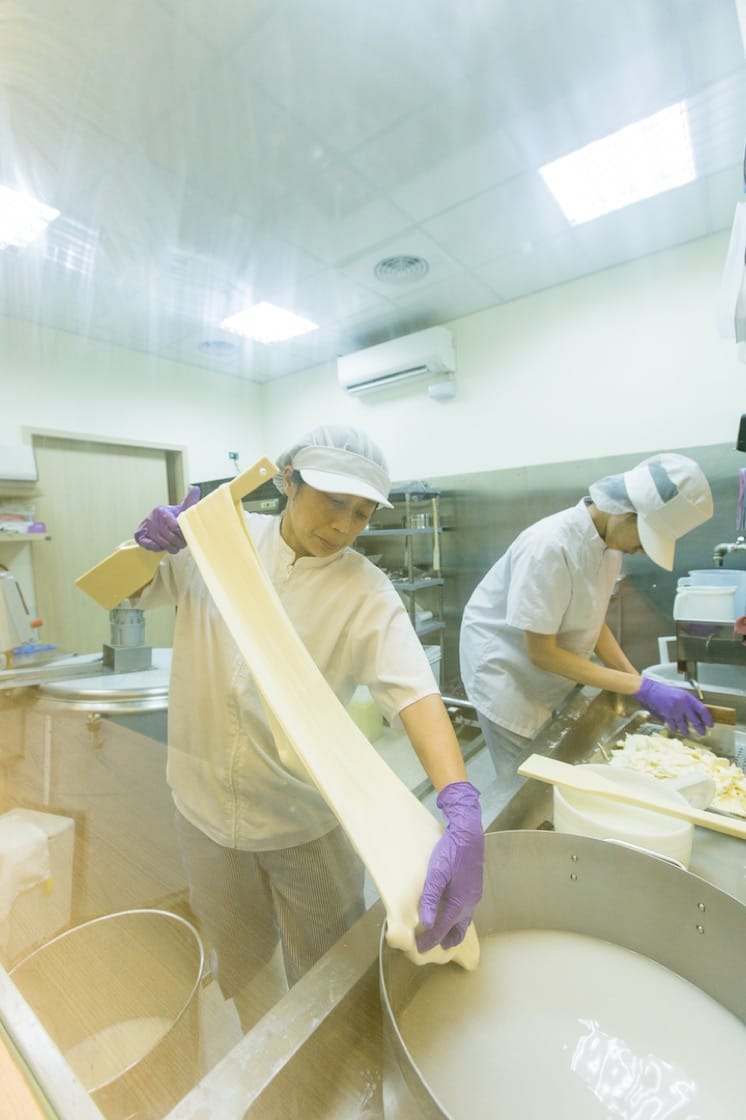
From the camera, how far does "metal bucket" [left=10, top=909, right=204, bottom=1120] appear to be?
0.36m

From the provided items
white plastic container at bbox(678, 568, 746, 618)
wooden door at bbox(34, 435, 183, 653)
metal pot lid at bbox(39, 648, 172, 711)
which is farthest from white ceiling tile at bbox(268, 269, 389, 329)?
white plastic container at bbox(678, 568, 746, 618)

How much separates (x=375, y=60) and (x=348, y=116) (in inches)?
6.5

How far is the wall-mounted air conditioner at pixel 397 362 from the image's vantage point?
153 cm

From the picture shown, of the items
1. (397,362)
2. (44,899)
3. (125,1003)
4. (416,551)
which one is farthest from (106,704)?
A: (397,362)

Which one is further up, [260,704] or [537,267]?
[537,267]

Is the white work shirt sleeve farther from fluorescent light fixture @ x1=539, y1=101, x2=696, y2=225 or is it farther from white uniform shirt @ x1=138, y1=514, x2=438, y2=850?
fluorescent light fixture @ x1=539, y1=101, x2=696, y2=225

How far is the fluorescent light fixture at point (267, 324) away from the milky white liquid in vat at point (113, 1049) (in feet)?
5.22

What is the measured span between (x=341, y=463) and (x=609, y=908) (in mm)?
667

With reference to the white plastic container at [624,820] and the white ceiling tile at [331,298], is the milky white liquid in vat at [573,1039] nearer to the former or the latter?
the white plastic container at [624,820]

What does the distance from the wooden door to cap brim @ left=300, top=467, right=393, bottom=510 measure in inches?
19.4

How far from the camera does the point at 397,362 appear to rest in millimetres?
1583

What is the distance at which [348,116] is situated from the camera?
4.34 feet

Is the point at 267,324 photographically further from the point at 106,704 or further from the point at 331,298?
the point at 106,704

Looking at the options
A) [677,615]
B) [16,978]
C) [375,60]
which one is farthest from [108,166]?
[677,615]
